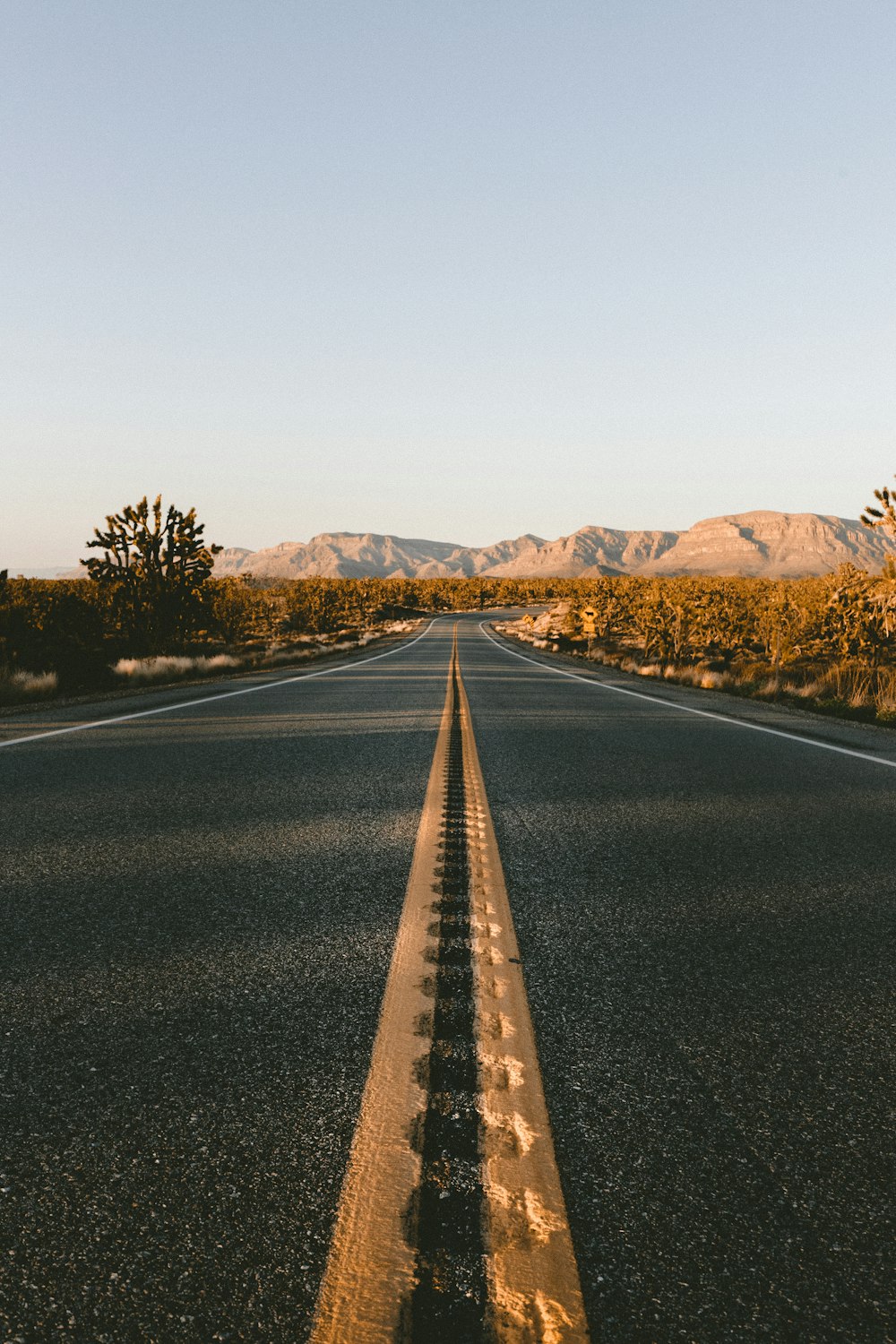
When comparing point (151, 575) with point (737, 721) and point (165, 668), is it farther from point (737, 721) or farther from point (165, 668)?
point (737, 721)

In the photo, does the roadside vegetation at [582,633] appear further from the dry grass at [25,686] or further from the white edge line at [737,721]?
the white edge line at [737,721]

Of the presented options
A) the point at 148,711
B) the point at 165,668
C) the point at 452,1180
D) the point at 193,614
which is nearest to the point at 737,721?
the point at 148,711

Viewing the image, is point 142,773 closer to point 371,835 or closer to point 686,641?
point 371,835

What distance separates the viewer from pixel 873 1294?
1.32 meters

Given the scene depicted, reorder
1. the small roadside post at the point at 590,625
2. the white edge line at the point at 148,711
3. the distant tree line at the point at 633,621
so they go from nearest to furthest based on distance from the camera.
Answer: the white edge line at the point at 148,711, the distant tree line at the point at 633,621, the small roadside post at the point at 590,625

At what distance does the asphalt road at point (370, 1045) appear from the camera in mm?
1338

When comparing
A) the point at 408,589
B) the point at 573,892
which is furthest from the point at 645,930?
the point at 408,589

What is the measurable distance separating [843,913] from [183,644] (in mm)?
21629

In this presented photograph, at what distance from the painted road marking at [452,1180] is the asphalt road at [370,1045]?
47 mm

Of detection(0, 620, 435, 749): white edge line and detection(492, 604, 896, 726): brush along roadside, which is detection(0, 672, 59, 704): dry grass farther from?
detection(492, 604, 896, 726): brush along roadside

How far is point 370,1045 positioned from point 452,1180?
578 millimetres

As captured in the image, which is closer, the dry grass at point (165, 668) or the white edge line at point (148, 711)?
the white edge line at point (148, 711)

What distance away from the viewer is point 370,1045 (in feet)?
6.91

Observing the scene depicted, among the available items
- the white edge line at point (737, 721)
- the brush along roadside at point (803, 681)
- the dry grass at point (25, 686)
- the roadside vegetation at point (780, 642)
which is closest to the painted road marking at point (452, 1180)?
the white edge line at point (737, 721)
